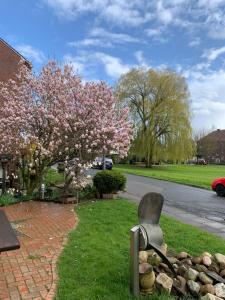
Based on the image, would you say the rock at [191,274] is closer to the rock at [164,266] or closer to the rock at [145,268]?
the rock at [164,266]

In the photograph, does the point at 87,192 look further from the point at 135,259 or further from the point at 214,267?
the point at 135,259

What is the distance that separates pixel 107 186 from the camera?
11977 mm

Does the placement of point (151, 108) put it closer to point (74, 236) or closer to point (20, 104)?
point (20, 104)

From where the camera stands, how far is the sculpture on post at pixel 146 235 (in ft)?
13.5

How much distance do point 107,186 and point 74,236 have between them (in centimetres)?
532

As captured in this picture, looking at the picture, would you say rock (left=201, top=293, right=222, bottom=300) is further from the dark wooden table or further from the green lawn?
the green lawn

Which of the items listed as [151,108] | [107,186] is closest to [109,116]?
[107,186]

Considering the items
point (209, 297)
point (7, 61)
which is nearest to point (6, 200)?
point (209, 297)

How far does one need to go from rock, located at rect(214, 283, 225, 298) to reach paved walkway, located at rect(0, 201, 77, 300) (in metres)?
1.97

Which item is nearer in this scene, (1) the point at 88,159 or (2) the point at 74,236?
(2) the point at 74,236

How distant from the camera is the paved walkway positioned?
426 cm

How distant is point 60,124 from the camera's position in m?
11.5

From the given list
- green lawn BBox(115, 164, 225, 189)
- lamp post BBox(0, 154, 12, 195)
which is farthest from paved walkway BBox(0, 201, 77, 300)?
green lawn BBox(115, 164, 225, 189)

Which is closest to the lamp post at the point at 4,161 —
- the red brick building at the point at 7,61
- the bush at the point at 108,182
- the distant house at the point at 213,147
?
the bush at the point at 108,182
